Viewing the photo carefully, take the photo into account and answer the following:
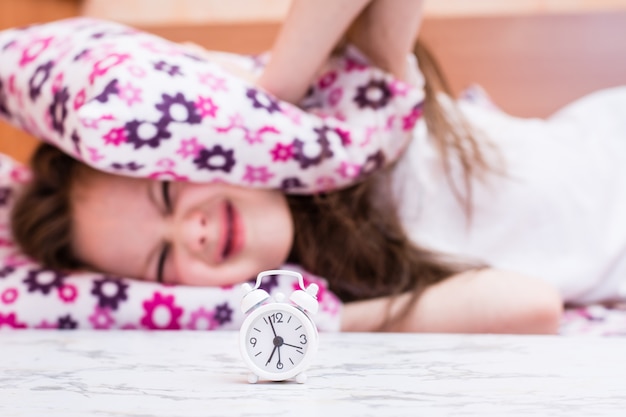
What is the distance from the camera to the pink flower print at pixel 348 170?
1107mm

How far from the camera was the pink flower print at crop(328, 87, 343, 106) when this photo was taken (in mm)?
1169

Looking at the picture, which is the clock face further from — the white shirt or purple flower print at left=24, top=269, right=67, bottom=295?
the white shirt

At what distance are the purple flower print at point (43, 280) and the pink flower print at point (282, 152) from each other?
0.33 metres

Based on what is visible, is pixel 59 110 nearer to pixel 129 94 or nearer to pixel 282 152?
pixel 129 94

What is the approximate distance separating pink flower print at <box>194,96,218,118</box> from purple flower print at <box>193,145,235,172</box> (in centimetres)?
4

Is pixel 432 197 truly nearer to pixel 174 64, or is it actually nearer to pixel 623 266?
pixel 623 266

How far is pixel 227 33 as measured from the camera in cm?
199

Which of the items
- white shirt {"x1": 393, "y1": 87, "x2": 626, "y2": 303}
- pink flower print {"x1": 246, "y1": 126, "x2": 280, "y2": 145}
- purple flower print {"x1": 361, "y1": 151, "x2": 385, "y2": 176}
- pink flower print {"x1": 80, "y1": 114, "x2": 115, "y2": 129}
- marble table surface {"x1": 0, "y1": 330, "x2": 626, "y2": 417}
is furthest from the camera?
white shirt {"x1": 393, "y1": 87, "x2": 626, "y2": 303}

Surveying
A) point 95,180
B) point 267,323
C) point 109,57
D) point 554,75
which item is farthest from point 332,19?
point 554,75

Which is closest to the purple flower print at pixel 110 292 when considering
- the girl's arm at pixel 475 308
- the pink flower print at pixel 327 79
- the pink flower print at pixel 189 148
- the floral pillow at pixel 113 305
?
the floral pillow at pixel 113 305

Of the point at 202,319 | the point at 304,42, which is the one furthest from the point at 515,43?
the point at 202,319

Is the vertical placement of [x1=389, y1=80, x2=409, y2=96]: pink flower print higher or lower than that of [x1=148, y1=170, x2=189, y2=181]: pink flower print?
higher

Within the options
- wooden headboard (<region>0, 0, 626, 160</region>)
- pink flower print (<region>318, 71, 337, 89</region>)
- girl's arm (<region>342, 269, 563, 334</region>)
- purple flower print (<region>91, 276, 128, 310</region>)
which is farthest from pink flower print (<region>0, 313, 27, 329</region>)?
wooden headboard (<region>0, 0, 626, 160</region>)

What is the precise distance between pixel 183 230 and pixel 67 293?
0.57 ft
